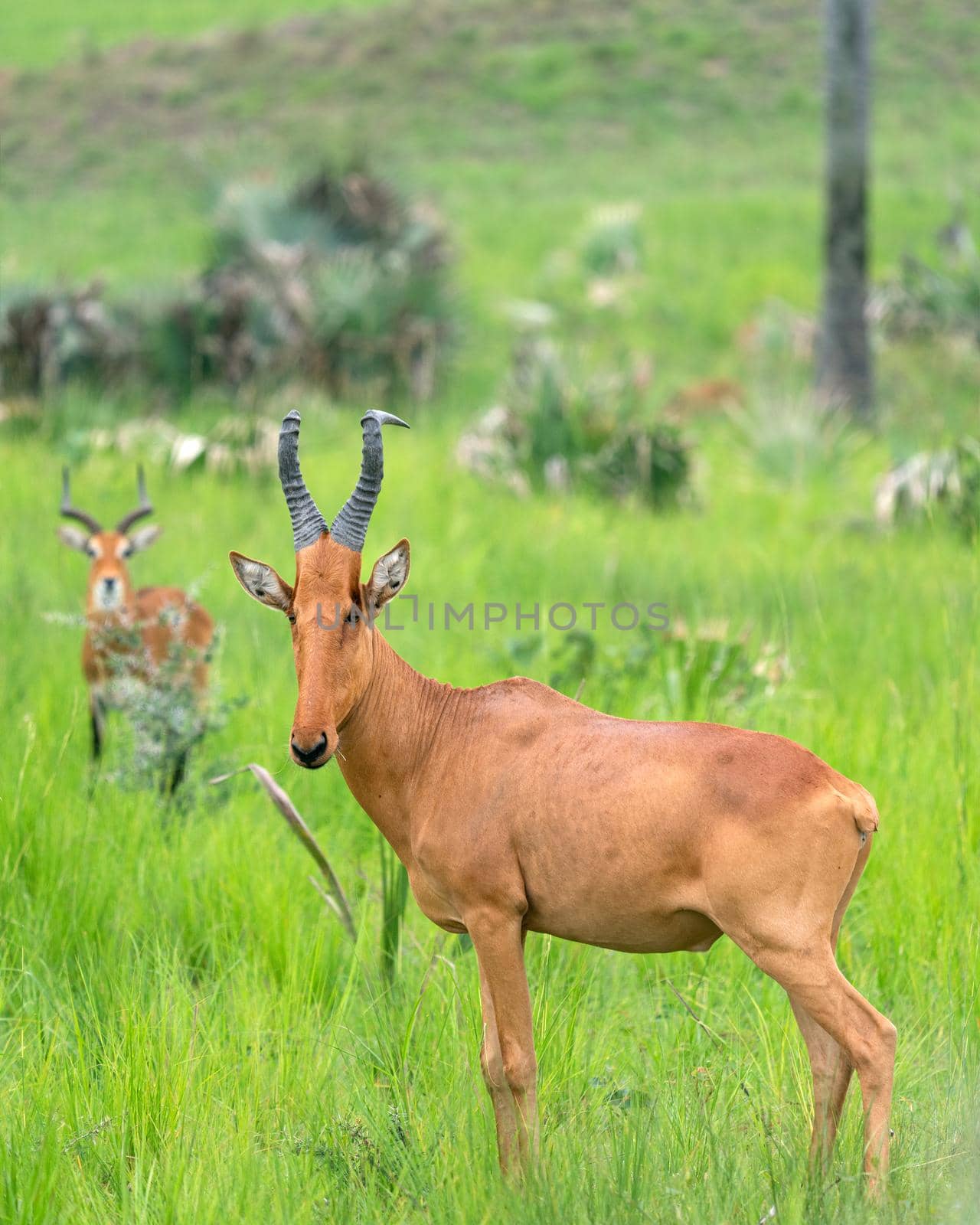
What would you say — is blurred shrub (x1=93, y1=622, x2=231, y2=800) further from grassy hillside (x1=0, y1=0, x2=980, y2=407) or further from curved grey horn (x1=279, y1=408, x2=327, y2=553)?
grassy hillside (x1=0, y1=0, x2=980, y2=407)

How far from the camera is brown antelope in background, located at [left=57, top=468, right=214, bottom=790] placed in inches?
245

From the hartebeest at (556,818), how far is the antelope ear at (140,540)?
3956 mm

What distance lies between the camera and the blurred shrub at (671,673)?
623 cm

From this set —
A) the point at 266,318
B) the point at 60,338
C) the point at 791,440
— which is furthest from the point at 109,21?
the point at 791,440

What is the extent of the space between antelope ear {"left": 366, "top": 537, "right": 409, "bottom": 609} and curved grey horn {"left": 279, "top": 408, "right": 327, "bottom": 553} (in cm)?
16

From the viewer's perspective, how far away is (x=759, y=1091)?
3.82 metres

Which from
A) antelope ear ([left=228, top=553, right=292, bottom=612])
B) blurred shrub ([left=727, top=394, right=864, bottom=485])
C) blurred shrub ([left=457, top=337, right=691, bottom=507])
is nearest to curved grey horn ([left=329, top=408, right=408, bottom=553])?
antelope ear ([left=228, top=553, right=292, bottom=612])

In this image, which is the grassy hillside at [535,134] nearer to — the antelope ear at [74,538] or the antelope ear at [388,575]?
the antelope ear at [74,538]

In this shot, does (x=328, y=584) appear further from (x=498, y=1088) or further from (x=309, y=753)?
(x=498, y=1088)

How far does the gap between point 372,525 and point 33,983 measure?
5747mm

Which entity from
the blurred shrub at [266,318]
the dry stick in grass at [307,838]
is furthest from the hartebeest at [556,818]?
the blurred shrub at [266,318]

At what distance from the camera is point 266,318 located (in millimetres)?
15164

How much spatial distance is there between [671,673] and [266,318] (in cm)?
1001

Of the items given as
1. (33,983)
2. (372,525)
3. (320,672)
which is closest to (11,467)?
(372,525)
